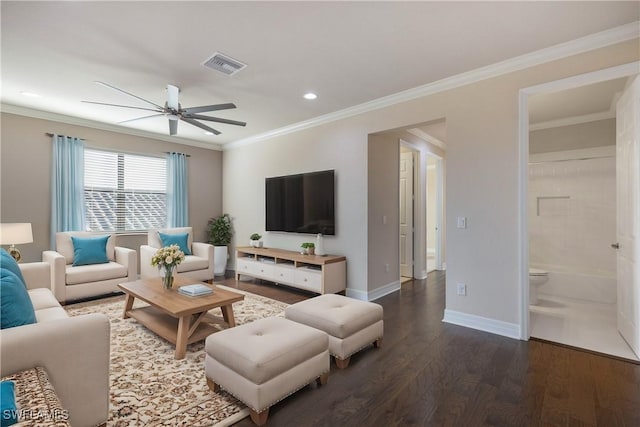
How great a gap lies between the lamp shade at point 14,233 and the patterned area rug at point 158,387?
1517mm

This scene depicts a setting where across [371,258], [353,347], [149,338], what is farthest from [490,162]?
[149,338]

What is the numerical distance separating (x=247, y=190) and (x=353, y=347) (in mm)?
4284

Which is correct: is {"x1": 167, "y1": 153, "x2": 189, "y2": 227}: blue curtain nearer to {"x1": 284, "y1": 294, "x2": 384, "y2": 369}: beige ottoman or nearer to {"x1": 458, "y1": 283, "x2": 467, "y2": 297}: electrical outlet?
{"x1": 284, "y1": 294, "x2": 384, "y2": 369}: beige ottoman

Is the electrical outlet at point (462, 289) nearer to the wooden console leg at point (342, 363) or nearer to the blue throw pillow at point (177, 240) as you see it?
the wooden console leg at point (342, 363)

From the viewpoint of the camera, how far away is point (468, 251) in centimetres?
324

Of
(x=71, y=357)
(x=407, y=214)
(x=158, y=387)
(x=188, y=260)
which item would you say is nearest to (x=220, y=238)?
(x=188, y=260)

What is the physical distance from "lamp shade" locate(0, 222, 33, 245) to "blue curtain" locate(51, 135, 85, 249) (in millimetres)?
1170

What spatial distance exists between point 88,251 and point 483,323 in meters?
5.06

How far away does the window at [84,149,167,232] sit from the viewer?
5039 millimetres

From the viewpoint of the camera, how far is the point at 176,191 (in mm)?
5895

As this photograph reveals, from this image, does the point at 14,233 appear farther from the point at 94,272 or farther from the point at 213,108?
the point at 213,108

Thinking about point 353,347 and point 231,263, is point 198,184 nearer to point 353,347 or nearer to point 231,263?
point 231,263

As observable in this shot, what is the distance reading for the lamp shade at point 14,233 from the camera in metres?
3.29

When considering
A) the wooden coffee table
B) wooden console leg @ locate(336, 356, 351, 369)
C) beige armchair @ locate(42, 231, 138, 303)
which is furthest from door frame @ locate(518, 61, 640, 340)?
beige armchair @ locate(42, 231, 138, 303)
